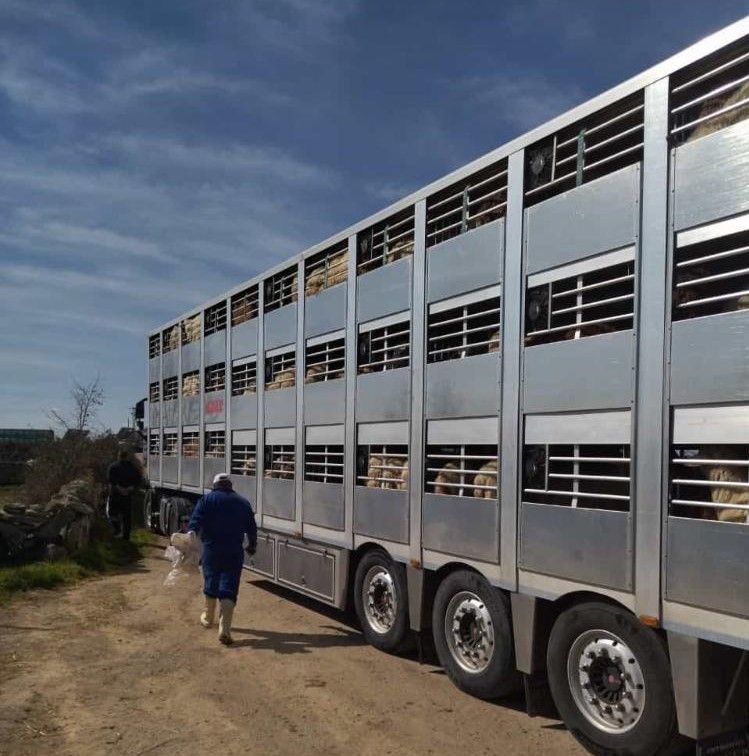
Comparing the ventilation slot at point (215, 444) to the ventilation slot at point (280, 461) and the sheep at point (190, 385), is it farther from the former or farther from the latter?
the ventilation slot at point (280, 461)

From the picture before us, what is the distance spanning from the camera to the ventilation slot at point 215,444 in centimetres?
1259

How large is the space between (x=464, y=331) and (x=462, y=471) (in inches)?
44.0

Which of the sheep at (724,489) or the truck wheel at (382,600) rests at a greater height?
the sheep at (724,489)

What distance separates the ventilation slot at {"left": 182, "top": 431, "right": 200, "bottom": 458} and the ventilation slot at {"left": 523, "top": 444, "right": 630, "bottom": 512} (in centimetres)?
893

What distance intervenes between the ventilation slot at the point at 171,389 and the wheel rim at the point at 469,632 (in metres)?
9.76

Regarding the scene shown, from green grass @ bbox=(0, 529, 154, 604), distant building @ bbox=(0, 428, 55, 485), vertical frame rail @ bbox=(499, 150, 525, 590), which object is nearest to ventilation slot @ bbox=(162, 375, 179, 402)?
green grass @ bbox=(0, 529, 154, 604)

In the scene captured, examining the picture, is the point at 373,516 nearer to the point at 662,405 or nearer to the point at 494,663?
the point at 494,663

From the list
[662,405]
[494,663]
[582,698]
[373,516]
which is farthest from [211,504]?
[662,405]

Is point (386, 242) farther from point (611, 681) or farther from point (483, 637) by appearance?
point (611, 681)

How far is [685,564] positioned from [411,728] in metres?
2.24

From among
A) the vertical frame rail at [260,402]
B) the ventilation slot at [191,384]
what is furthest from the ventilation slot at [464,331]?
the ventilation slot at [191,384]

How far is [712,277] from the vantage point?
15.0 ft

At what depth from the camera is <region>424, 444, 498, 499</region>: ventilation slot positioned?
634 cm

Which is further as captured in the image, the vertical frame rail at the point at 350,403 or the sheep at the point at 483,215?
the vertical frame rail at the point at 350,403
